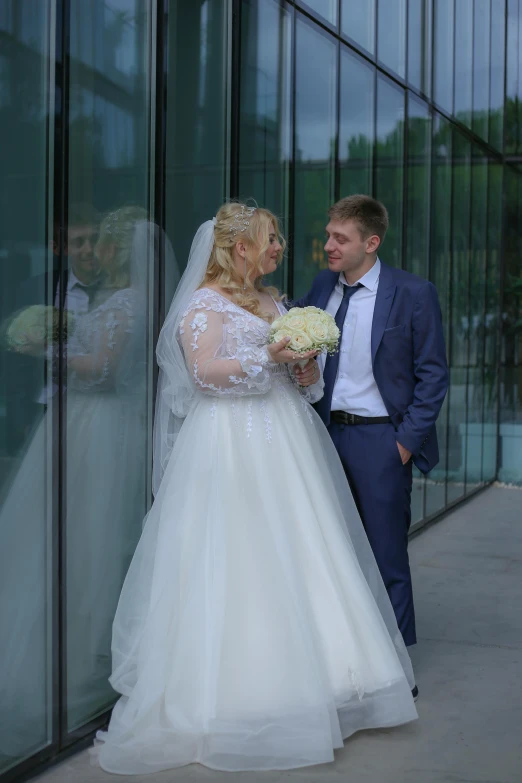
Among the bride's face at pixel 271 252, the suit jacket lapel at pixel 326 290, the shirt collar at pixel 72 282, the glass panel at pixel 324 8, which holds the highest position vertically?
the glass panel at pixel 324 8

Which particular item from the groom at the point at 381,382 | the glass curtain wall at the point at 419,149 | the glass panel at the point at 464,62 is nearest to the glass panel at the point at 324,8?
the glass curtain wall at the point at 419,149

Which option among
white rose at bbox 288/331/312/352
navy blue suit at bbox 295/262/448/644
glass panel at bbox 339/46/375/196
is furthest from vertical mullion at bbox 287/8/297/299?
white rose at bbox 288/331/312/352

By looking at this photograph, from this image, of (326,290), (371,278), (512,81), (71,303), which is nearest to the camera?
(71,303)

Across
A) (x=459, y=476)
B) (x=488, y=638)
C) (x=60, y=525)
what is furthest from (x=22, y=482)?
(x=459, y=476)

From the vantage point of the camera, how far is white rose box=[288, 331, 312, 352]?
396 centimetres

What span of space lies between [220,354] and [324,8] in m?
3.64

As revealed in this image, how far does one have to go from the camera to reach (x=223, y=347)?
4.10m

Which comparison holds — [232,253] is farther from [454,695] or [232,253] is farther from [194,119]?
[454,695]

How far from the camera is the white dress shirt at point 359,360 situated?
4.71 m

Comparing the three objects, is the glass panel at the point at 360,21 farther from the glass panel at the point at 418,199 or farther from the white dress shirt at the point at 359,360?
the white dress shirt at the point at 359,360

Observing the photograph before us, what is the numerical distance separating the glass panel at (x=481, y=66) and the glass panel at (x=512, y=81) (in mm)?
850

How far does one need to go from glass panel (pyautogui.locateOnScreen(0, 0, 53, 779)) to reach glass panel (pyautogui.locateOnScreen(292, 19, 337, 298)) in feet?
9.40

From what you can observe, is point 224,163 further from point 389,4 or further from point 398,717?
point 389,4

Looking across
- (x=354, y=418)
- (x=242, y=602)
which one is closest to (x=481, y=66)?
(x=354, y=418)
